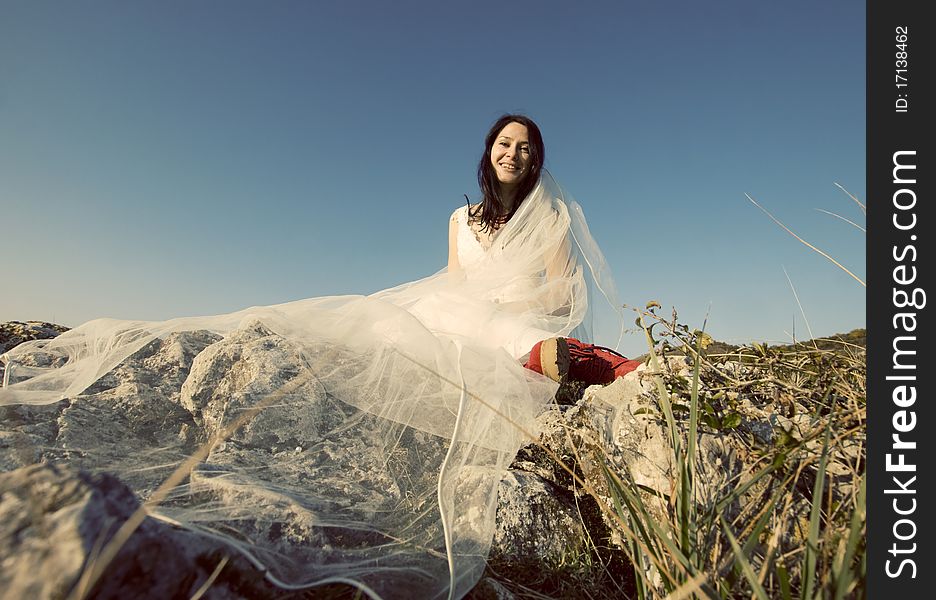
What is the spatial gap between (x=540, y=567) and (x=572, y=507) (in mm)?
293

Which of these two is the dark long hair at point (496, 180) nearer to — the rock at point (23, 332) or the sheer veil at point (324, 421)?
the sheer veil at point (324, 421)

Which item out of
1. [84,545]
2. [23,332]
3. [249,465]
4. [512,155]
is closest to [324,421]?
[249,465]

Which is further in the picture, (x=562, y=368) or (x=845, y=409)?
(x=562, y=368)

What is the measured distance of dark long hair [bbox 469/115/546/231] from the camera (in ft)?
16.0

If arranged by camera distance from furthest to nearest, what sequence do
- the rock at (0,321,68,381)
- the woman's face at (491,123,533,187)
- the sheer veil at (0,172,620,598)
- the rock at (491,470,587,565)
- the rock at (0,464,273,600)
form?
the woman's face at (491,123,533,187), the rock at (0,321,68,381), the rock at (491,470,587,565), the sheer veil at (0,172,620,598), the rock at (0,464,273,600)

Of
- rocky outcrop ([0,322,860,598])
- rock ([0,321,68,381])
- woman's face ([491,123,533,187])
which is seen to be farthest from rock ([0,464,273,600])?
woman's face ([491,123,533,187])

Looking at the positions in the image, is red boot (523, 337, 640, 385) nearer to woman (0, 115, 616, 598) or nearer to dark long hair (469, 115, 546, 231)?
woman (0, 115, 616, 598)

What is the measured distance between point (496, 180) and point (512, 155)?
42 centimetres

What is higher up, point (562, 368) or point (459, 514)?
point (562, 368)

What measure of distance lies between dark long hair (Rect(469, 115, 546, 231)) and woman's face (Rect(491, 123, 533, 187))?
7cm

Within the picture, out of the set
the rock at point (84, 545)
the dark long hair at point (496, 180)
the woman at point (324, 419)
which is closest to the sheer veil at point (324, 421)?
the woman at point (324, 419)

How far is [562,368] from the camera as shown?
2.66m
